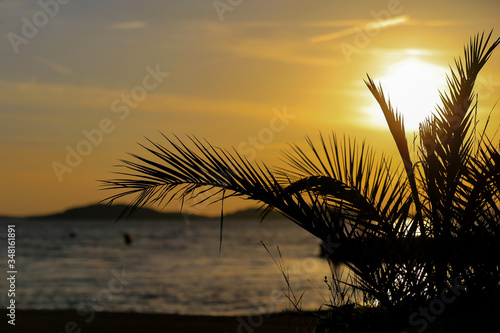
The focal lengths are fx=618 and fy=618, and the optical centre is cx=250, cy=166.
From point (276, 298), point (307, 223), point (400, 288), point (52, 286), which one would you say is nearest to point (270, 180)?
point (307, 223)

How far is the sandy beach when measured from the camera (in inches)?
371

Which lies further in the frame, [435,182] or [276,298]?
[276,298]

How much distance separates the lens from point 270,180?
21.4 feet

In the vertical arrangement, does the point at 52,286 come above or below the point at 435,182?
below

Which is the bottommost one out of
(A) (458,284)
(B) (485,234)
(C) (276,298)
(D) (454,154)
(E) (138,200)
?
(C) (276,298)

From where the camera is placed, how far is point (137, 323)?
402 inches

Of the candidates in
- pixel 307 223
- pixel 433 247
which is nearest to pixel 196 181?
pixel 307 223

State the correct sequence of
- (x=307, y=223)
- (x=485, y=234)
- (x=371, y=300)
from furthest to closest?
1. (x=371, y=300)
2. (x=307, y=223)
3. (x=485, y=234)

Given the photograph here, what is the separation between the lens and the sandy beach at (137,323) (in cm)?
Result: 943

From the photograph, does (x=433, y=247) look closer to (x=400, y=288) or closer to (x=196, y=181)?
(x=400, y=288)

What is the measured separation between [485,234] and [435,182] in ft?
2.80

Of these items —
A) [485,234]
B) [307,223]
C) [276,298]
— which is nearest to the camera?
[485,234]

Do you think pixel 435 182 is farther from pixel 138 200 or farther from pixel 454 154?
pixel 138 200

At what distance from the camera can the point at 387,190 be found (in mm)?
6668
